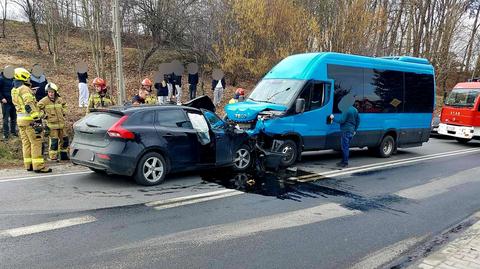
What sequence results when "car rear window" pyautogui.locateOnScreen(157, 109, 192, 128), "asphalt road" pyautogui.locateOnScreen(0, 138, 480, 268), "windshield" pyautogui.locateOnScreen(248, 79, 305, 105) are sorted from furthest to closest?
"windshield" pyautogui.locateOnScreen(248, 79, 305, 105) < "car rear window" pyautogui.locateOnScreen(157, 109, 192, 128) < "asphalt road" pyautogui.locateOnScreen(0, 138, 480, 268)

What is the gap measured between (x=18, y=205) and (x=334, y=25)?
801 inches

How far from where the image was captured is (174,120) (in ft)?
25.5

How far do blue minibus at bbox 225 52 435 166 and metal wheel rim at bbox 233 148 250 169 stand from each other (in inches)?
24.4

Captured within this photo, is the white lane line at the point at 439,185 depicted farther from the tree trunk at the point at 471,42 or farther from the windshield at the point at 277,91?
the tree trunk at the point at 471,42

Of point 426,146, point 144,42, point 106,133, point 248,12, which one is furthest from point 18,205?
point 144,42

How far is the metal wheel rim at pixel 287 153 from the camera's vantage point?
Result: 9584 millimetres

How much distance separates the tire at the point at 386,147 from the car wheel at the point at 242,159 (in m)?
5.18

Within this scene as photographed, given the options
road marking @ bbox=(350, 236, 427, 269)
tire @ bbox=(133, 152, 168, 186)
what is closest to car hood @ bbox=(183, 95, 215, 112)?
tire @ bbox=(133, 152, 168, 186)

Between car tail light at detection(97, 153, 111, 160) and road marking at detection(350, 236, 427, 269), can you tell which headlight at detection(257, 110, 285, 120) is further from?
road marking at detection(350, 236, 427, 269)

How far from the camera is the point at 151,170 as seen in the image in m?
7.27

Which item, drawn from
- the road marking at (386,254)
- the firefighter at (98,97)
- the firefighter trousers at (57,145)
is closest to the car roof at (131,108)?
the firefighter trousers at (57,145)

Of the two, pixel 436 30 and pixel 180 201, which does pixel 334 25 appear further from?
pixel 180 201

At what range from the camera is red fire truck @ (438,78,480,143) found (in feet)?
52.5

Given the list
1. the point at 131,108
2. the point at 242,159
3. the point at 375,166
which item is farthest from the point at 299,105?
the point at 131,108
